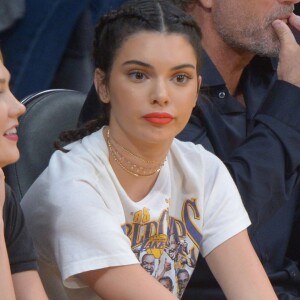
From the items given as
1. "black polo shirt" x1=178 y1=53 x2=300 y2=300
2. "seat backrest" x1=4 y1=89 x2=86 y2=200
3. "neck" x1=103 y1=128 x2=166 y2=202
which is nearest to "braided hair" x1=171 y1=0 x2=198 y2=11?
"black polo shirt" x1=178 y1=53 x2=300 y2=300

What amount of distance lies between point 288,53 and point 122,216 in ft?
2.40

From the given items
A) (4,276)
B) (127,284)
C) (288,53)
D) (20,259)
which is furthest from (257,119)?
(4,276)

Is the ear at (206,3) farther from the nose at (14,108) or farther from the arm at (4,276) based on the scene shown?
the arm at (4,276)

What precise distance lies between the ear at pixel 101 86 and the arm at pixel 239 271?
39 cm

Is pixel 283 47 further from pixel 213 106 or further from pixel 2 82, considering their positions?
pixel 2 82

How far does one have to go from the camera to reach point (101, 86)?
209 cm

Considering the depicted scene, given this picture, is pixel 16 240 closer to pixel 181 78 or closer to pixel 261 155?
pixel 181 78

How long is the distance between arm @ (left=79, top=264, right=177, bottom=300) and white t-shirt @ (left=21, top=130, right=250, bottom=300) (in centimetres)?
2

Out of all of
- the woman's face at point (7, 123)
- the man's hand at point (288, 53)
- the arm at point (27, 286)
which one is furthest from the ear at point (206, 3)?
the arm at point (27, 286)

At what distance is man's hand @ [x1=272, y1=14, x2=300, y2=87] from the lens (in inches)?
93.9

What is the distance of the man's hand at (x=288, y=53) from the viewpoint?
238 centimetres

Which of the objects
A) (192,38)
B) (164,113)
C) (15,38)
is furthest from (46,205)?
(15,38)

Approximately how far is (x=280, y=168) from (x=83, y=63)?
0.99 meters

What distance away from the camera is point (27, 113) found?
2.24m
